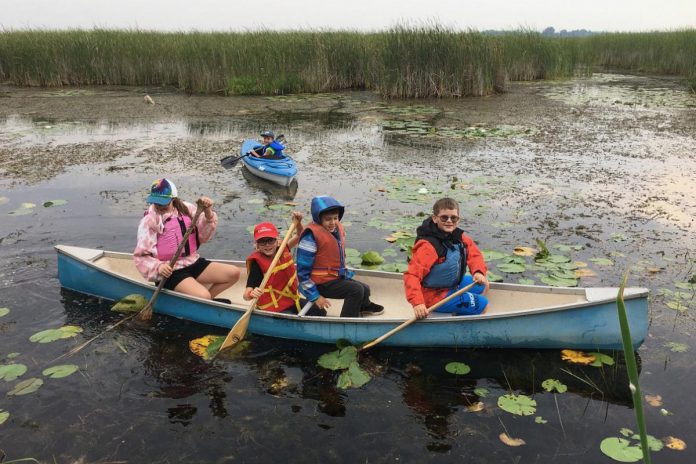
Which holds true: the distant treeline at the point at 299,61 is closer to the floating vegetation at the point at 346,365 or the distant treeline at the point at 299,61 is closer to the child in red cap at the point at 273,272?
the child in red cap at the point at 273,272

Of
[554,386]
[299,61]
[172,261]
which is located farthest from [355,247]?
[299,61]

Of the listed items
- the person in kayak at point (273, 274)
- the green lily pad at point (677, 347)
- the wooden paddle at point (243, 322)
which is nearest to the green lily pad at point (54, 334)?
the wooden paddle at point (243, 322)

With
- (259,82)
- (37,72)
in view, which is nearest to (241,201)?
(259,82)

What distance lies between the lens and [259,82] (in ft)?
59.8

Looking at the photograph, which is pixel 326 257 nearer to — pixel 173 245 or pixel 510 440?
pixel 173 245

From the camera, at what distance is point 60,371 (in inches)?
159

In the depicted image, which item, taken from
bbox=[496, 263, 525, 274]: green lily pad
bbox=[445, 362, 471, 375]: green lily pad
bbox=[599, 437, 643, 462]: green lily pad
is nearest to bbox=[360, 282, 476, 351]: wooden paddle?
bbox=[445, 362, 471, 375]: green lily pad

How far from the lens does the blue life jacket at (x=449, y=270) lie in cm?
430

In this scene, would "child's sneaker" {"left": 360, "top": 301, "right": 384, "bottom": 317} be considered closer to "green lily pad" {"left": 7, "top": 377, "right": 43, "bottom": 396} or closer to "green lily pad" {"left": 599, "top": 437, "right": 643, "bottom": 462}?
"green lily pad" {"left": 599, "top": 437, "right": 643, "bottom": 462}

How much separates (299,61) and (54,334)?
15.4m

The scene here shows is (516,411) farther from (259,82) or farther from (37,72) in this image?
(37,72)

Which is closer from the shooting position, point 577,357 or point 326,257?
point 577,357

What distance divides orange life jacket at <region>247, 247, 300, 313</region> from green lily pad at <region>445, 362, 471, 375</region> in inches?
52.9

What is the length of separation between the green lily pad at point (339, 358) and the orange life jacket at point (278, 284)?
0.62 metres
